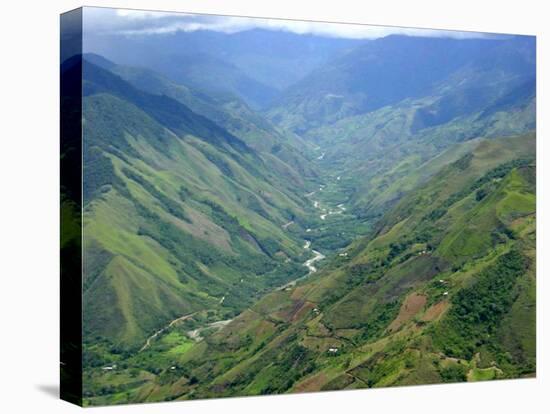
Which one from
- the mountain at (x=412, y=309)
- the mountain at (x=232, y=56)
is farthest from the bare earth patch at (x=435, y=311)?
the mountain at (x=232, y=56)

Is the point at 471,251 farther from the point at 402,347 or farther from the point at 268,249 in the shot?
the point at 268,249

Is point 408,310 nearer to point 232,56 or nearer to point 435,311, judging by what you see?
point 435,311

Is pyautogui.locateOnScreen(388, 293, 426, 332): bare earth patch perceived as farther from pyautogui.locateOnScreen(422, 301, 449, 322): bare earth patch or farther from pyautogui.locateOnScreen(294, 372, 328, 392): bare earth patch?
pyautogui.locateOnScreen(294, 372, 328, 392): bare earth patch

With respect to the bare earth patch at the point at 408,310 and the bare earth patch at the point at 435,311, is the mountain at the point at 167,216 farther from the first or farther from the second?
the bare earth patch at the point at 435,311

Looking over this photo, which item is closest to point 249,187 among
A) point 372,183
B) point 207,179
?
point 207,179

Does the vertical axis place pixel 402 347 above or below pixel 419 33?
below

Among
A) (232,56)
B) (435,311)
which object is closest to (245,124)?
(232,56)
